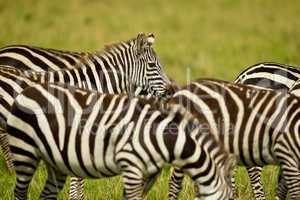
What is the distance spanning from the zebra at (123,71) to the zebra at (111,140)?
1852mm

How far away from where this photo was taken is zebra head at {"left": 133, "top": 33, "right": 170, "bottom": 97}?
31.0 feet

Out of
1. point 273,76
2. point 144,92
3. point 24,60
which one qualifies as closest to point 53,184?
point 144,92

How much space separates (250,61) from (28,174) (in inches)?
559

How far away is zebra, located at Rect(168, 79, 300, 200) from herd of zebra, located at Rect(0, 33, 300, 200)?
0.01m

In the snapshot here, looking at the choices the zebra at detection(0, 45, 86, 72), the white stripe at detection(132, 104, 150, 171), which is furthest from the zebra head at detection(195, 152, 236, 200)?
the zebra at detection(0, 45, 86, 72)

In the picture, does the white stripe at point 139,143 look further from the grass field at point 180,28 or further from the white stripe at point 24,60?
the grass field at point 180,28

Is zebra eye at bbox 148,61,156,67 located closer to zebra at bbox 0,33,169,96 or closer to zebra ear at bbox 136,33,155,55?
zebra at bbox 0,33,169,96

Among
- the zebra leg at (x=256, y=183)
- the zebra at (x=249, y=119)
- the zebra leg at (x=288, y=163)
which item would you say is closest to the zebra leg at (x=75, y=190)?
the zebra at (x=249, y=119)

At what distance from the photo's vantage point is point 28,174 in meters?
6.97

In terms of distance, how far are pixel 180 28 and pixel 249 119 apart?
1700 cm

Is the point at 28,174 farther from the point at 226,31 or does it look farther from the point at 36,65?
the point at 226,31

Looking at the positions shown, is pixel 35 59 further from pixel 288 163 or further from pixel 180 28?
pixel 180 28

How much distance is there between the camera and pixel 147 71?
9.53m

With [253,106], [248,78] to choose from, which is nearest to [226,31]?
[248,78]
